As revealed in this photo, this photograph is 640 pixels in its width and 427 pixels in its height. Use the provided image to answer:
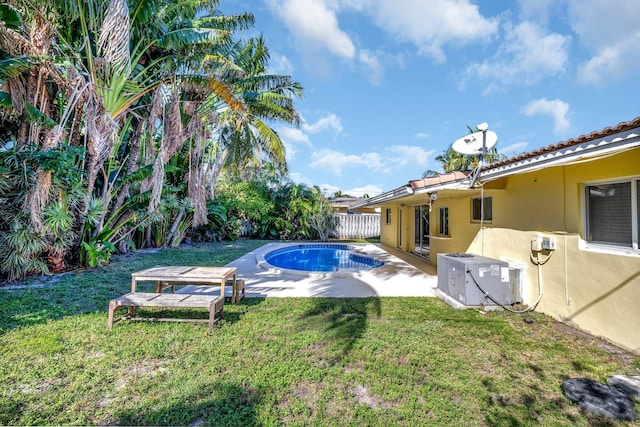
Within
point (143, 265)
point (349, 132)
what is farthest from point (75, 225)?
point (349, 132)

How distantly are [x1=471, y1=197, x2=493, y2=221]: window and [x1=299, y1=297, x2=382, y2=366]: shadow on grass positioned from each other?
436cm

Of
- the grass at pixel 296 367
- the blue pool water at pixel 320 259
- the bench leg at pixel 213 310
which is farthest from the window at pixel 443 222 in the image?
the bench leg at pixel 213 310

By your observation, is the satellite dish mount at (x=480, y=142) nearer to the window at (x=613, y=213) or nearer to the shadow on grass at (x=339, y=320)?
the window at (x=613, y=213)

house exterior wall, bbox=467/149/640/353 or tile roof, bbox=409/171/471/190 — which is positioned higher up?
tile roof, bbox=409/171/471/190

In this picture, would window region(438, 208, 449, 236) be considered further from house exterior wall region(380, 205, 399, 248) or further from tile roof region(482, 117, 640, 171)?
house exterior wall region(380, 205, 399, 248)

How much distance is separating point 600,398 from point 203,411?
15.7ft

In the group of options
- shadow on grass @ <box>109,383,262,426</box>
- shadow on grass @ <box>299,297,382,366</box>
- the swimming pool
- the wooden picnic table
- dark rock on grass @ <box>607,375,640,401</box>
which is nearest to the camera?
shadow on grass @ <box>109,383,262,426</box>

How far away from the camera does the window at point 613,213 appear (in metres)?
4.66

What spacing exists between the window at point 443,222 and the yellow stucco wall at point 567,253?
261 centimetres

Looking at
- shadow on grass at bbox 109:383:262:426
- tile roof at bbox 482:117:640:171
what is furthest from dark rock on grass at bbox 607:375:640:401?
shadow on grass at bbox 109:383:262:426

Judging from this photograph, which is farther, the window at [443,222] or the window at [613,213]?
the window at [443,222]

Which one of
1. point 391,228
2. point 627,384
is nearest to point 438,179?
point 627,384

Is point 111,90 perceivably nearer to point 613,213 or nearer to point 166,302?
point 166,302

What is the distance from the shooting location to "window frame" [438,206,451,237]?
36.4 ft
